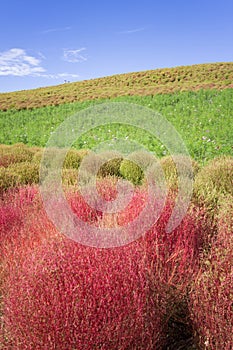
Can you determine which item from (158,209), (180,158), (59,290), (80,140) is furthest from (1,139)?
(59,290)

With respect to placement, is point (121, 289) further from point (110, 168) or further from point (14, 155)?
point (14, 155)

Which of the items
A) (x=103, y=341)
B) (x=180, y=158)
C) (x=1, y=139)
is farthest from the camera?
(x=1, y=139)

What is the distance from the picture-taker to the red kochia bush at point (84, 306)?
2.20m

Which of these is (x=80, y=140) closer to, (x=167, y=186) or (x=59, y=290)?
(x=167, y=186)

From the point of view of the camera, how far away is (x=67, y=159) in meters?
7.81

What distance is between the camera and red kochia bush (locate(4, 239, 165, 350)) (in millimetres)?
2195

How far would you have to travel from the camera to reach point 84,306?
227 centimetres

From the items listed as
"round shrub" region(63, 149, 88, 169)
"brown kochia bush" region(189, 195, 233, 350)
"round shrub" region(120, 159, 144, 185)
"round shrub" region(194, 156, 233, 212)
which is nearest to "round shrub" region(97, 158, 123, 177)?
"round shrub" region(120, 159, 144, 185)


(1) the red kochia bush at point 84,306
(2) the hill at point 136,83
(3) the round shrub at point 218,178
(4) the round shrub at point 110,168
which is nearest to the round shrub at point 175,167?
(3) the round shrub at point 218,178

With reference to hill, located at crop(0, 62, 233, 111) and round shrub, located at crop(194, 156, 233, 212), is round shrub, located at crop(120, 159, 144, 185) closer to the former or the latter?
round shrub, located at crop(194, 156, 233, 212)

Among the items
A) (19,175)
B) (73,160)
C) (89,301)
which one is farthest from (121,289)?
(73,160)

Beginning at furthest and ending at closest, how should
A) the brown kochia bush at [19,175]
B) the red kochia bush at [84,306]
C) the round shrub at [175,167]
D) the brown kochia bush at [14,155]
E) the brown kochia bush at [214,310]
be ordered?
1. the brown kochia bush at [14,155]
2. the brown kochia bush at [19,175]
3. the round shrub at [175,167]
4. the brown kochia bush at [214,310]
5. the red kochia bush at [84,306]

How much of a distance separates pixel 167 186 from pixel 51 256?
236cm

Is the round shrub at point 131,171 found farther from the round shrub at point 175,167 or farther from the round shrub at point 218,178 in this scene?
the round shrub at point 218,178
